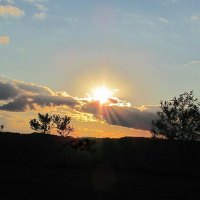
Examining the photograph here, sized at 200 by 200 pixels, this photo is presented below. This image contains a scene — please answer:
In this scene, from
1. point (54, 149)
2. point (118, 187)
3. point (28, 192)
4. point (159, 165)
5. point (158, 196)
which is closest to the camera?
point (28, 192)

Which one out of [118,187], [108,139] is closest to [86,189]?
[118,187]

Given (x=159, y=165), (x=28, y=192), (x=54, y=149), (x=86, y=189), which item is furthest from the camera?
(x=54, y=149)

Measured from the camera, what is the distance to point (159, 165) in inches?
3184

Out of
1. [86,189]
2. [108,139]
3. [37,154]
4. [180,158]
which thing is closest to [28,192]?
[86,189]

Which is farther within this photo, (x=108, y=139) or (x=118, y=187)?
(x=108, y=139)

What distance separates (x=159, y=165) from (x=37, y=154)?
24011 millimetres

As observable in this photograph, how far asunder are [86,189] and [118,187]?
489 centimetres

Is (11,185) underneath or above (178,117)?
underneath

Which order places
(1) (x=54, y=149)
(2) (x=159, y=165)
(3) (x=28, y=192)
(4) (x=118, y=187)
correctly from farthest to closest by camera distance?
1. (1) (x=54, y=149)
2. (2) (x=159, y=165)
3. (4) (x=118, y=187)
4. (3) (x=28, y=192)

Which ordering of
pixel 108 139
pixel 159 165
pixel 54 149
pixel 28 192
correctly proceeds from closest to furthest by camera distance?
pixel 28 192 < pixel 159 165 < pixel 54 149 < pixel 108 139

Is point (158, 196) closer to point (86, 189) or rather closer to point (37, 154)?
point (86, 189)

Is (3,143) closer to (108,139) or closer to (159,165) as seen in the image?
(108,139)

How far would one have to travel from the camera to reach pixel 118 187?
45.6 m

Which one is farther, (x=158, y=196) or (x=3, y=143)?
(x=3, y=143)
